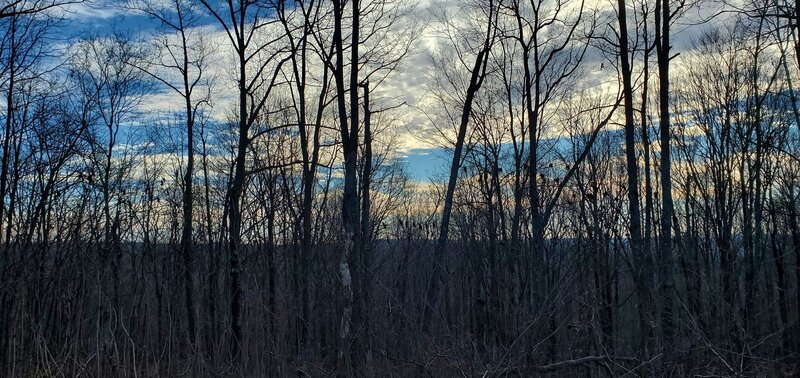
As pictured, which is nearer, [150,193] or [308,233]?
[308,233]

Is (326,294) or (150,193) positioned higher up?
(150,193)

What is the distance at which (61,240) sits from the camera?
7.79 meters

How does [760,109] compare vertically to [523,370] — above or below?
above

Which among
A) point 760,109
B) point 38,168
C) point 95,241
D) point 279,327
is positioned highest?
point 760,109

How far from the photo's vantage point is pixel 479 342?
8.29 m

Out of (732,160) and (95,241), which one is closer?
(95,241)

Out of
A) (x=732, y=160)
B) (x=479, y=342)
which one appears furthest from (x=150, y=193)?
(x=732, y=160)

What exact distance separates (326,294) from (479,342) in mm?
3140

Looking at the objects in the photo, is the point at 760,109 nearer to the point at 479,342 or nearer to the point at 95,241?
the point at 479,342

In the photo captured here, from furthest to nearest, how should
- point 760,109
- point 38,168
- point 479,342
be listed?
point 760,109, point 38,168, point 479,342

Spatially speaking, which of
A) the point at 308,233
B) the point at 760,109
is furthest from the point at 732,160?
the point at 308,233

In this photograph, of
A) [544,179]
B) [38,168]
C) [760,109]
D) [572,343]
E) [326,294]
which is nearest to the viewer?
[572,343]

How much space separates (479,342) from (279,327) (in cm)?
275

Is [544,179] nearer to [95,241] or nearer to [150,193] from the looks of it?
A: [95,241]
